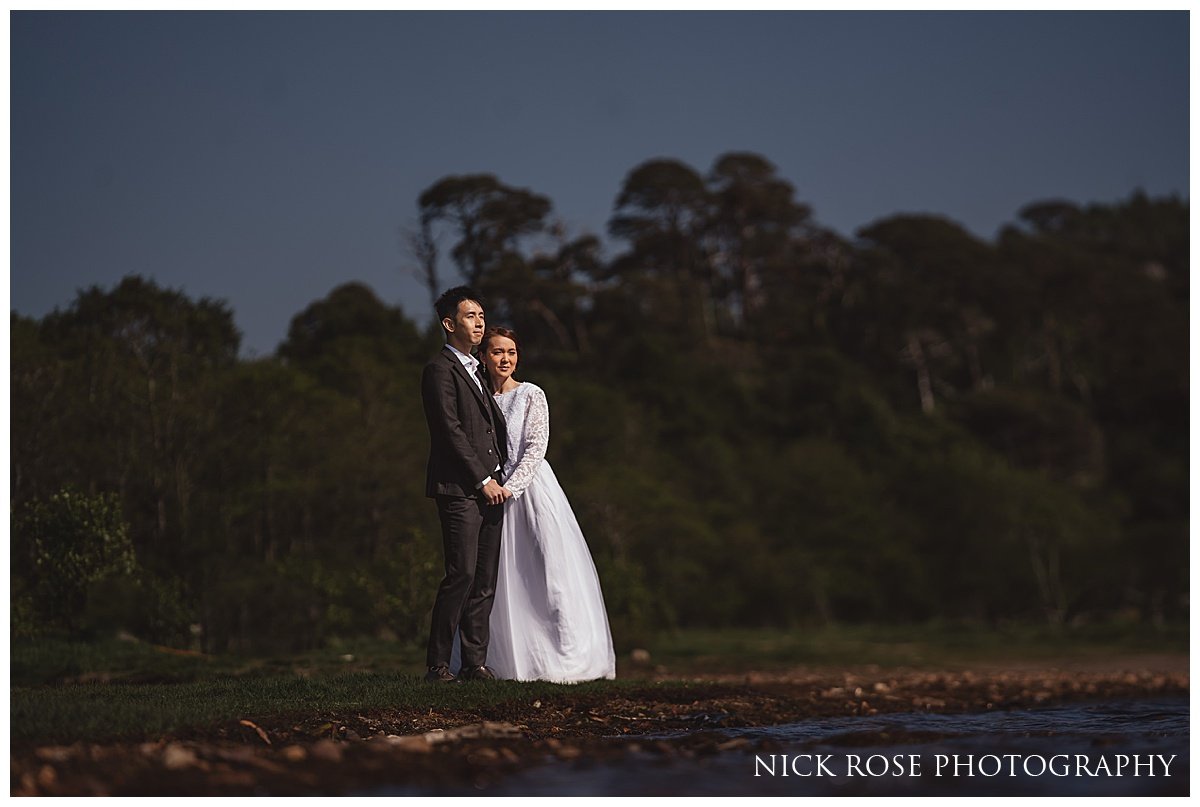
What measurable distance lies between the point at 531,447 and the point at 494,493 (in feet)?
1.59

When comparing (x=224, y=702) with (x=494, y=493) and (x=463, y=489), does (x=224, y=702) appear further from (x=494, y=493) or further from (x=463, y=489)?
(x=494, y=493)

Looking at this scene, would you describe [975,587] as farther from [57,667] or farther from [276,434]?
[57,667]

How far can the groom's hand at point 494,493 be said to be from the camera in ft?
28.4

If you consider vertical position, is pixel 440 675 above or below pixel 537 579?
below

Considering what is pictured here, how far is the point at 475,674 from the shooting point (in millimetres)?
8625

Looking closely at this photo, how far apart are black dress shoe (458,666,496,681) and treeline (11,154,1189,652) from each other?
237 inches

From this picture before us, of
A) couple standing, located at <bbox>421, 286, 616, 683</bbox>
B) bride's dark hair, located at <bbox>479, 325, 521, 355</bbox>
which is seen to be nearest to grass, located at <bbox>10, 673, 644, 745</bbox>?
couple standing, located at <bbox>421, 286, 616, 683</bbox>

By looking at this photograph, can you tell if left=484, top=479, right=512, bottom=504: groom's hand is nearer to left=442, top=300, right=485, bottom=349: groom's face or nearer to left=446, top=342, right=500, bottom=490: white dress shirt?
left=446, top=342, right=500, bottom=490: white dress shirt

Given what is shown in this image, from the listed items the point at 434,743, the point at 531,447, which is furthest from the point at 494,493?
the point at 434,743

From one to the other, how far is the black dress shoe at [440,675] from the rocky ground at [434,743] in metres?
0.76

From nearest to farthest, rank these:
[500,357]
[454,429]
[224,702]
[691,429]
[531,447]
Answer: [224,702] → [454,429] → [531,447] → [500,357] → [691,429]

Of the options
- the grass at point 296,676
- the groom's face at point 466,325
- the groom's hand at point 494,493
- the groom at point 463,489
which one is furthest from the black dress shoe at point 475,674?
the groom's face at point 466,325

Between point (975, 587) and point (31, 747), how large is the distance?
31106mm
